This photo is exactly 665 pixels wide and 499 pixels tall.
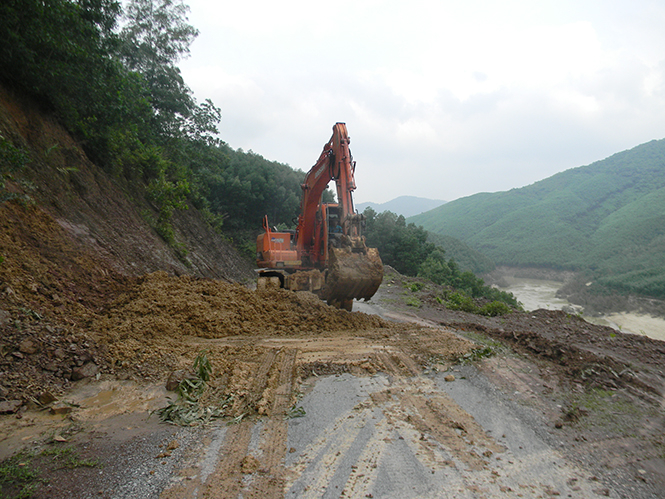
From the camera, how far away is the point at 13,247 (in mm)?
6109

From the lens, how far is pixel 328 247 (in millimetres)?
10508

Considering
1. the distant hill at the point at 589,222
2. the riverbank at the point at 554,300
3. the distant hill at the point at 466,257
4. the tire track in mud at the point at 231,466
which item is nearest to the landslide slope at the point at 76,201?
the tire track in mud at the point at 231,466

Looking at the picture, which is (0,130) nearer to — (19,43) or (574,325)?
(19,43)

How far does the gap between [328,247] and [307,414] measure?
666cm

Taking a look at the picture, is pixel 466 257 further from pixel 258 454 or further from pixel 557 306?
pixel 258 454

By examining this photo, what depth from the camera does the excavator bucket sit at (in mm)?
7641

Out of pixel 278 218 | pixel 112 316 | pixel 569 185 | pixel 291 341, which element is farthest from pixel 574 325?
pixel 569 185

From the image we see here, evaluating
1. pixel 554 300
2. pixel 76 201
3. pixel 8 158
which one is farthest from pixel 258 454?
pixel 554 300

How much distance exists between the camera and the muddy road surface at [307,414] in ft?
10.0

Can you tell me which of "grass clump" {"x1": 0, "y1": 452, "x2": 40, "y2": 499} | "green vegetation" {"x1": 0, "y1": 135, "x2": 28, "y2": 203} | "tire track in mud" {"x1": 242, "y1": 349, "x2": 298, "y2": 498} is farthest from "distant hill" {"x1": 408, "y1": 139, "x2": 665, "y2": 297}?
"green vegetation" {"x1": 0, "y1": 135, "x2": 28, "y2": 203}

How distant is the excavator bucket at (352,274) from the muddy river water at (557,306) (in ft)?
33.0

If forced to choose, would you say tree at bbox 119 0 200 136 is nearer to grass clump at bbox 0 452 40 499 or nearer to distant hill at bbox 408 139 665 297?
grass clump at bbox 0 452 40 499

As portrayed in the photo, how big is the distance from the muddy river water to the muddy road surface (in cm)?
995

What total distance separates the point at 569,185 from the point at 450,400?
8143cm
